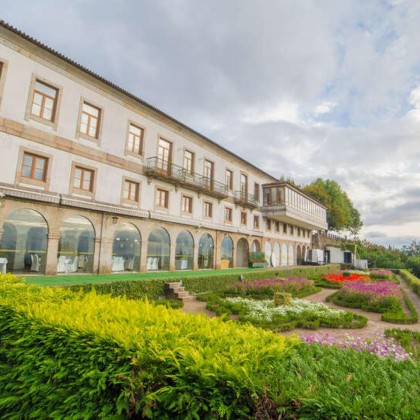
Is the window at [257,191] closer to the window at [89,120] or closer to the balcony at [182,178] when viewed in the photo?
the balcony at [182,178]

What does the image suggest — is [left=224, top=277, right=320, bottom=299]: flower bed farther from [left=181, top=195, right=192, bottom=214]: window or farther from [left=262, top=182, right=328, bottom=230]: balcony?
[left=262, top=182, right=328, bottom=230]: balcony

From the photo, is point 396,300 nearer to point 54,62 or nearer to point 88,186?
point 88,186

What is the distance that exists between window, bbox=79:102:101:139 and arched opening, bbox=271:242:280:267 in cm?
2568

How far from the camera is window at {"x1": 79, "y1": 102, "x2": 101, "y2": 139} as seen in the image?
53.8 feet

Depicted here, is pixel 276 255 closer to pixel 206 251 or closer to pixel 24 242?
pixel 206 251

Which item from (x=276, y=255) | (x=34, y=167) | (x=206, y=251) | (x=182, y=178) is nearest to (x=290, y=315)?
(x=34, y=167)

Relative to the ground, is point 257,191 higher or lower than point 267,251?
higher

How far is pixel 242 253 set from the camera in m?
31.3

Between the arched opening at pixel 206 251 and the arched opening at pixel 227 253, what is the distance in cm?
162

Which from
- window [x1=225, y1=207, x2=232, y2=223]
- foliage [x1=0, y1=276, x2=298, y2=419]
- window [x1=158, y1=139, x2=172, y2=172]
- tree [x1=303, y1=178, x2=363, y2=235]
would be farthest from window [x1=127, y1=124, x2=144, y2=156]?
tree [x1=303, y1=178, x2=363, y2=235]

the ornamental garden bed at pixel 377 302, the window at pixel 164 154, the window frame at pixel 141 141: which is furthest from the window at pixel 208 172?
the ornamental garden bed at pixel 377 302

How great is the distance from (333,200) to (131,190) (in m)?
47.5

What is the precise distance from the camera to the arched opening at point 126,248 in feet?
57.4

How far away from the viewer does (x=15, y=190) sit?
12.9 meters
